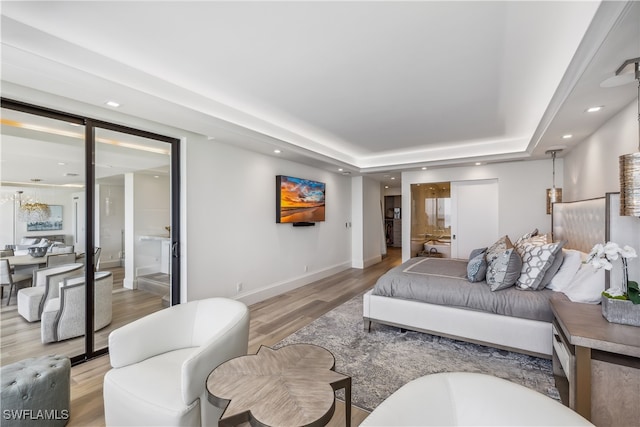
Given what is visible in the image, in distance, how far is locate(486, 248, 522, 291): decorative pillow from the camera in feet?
9.33

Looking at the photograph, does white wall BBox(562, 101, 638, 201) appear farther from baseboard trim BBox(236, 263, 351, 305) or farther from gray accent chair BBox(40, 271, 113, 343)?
gray accent chair BBox(40, 271, 113, 343)

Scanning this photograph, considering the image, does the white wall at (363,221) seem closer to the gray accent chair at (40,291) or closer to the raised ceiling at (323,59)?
the raised ceiling at (323,59)

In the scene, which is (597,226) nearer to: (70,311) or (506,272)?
(506,272)

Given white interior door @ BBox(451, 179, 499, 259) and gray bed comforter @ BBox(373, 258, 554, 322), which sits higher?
white interior door @ BBox(451, 179, 499, 259)

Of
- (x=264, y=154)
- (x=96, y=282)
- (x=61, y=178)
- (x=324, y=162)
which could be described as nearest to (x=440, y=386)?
(x=96, y=282)

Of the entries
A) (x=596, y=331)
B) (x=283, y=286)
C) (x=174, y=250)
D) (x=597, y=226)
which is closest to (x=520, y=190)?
(x=597, y=226)

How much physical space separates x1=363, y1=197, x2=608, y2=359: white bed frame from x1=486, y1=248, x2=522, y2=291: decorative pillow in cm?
31

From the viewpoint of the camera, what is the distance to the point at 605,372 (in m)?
1.65

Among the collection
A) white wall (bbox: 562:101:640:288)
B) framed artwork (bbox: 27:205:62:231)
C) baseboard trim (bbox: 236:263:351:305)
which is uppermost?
white wall (bbox: 562:101:640:288)

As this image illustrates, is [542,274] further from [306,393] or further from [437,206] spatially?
[437,206]

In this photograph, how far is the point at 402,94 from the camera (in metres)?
3.05

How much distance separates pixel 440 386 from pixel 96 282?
3132 millimetres

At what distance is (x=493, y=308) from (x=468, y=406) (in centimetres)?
201

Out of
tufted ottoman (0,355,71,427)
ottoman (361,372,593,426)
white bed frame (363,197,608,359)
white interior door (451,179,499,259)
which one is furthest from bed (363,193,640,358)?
tufted ottoman (0,355,71,427)
